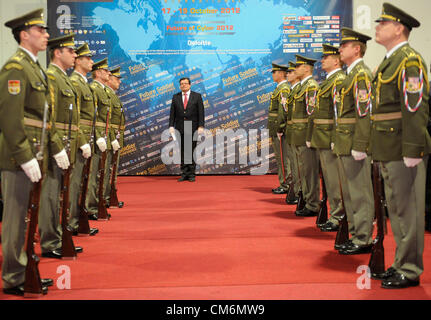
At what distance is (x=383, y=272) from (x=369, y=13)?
7.63 meters

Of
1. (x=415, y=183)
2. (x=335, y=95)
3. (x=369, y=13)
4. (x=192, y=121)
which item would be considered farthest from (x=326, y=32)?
(x=415, y=183)

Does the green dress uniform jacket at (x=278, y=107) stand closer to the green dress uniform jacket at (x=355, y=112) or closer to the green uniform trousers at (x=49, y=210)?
the green dress uniform jacket at (x=355, y=112)

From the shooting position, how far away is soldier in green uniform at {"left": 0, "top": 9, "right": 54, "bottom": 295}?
2574mm

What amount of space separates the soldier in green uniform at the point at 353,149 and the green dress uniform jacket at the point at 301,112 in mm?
1390

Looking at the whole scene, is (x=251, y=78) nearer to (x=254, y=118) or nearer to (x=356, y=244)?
(x=254, y=118)

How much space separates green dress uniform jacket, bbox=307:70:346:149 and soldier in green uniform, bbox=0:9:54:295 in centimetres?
238

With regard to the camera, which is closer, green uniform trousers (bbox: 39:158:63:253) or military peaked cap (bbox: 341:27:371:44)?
green uniform trousers (bbox: 39:158:63:253)

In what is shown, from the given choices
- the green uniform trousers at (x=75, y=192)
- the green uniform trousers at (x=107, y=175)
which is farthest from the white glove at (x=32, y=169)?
the green uniform trousers at (x=107, y=175)

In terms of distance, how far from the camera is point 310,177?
527 cm

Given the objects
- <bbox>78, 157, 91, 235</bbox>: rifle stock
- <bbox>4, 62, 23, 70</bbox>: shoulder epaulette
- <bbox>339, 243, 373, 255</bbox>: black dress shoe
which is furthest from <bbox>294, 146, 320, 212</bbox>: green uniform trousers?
<bbox>4, 62, 23, 70</bbox>: shoulder epaulette

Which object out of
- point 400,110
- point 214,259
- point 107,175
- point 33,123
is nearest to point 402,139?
point 400,110

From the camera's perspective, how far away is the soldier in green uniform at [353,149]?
355 centimetres

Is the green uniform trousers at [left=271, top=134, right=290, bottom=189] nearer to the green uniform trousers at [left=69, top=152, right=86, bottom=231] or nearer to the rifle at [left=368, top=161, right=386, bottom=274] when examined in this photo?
the green uniform trousers at [left=69, top=152, right=86, bottom=231]

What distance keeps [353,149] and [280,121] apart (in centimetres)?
320
